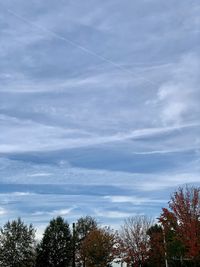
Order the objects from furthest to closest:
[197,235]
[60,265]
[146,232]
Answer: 1. [60,265]
2. [146,232]
3. [197,235]

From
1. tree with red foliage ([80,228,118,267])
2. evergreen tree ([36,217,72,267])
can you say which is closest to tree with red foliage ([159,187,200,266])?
tree with red foliage ([80,228,118,267])

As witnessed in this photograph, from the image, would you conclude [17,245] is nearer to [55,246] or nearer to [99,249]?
[55,246]

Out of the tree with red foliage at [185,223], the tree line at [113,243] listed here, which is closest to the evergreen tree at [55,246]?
the tree line at [113,243]

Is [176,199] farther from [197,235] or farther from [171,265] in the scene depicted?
[171,265]

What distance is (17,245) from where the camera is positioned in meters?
73.4

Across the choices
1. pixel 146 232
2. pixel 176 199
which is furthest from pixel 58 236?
pixel 176 199

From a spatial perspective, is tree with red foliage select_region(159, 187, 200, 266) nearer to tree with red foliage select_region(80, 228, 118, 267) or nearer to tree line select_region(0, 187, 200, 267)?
tree line select_region(0, 187, 200, 267)

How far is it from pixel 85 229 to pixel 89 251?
1794cm

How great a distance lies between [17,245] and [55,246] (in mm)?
7153

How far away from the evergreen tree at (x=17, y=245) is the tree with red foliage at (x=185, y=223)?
39.8 metres

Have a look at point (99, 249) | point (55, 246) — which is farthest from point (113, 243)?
point (55, 246)

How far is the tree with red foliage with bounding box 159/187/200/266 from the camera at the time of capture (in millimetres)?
35537

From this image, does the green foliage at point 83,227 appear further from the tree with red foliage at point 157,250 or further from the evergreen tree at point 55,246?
the tree with red foliage at point 157,250

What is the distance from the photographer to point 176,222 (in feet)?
126
